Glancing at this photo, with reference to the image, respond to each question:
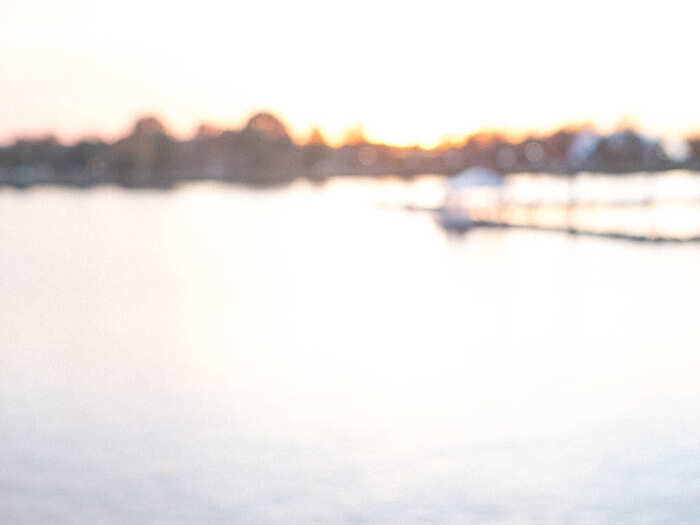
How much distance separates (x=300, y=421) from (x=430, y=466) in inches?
73.7

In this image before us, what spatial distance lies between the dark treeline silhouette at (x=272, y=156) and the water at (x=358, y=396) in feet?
346

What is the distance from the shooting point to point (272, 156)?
14675cm

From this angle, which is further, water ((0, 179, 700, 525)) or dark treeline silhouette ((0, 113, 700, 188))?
dark treeline silhouette ((0, 113, 700, 188))

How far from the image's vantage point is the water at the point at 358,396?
7.08m

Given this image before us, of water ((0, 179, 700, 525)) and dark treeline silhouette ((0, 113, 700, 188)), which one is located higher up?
dark treeline silhouette ((0, 113, 700, 188))

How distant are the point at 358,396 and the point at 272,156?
5420 inches

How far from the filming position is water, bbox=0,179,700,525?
279 inches

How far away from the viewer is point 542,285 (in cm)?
1950

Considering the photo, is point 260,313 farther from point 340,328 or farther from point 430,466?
point 430,466

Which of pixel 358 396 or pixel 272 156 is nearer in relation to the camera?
pixel 358 396

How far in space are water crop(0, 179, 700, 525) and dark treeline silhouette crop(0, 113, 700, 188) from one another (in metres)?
105

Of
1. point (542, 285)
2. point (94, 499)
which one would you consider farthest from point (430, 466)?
point (542, 285)

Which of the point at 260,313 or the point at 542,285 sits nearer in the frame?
the point at 260,313

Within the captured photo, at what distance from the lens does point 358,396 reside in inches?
413
